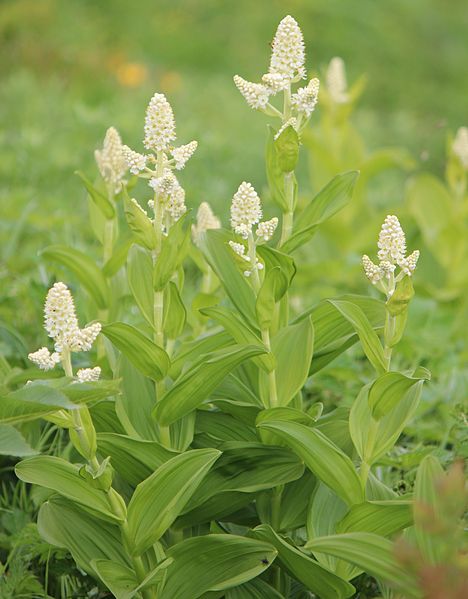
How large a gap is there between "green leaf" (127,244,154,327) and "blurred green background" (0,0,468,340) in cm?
101

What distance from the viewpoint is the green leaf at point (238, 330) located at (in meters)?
1.84

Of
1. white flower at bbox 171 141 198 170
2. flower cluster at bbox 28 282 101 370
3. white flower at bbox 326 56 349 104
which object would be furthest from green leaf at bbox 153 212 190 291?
white flower at bbox 326 56 349 104

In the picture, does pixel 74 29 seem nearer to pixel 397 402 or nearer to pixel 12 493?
pixel 12 493

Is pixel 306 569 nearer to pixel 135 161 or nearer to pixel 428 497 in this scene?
pixel 428 497

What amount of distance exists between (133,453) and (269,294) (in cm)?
43

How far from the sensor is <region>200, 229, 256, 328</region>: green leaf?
6.32 ft

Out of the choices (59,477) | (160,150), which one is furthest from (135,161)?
(59,477)

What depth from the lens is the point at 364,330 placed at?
1.74m

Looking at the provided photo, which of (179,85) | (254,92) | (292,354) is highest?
(254,92)

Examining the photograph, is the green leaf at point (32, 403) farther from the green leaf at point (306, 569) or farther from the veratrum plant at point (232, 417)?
the green leaf at point (306, 569)

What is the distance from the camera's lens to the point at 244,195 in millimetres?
1771

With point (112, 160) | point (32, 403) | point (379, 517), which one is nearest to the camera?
point (32, 403)

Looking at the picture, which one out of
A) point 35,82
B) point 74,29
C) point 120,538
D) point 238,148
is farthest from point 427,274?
point 74,29

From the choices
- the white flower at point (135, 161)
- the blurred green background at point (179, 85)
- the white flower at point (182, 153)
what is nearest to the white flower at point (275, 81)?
the white flower at point (182, 153)
